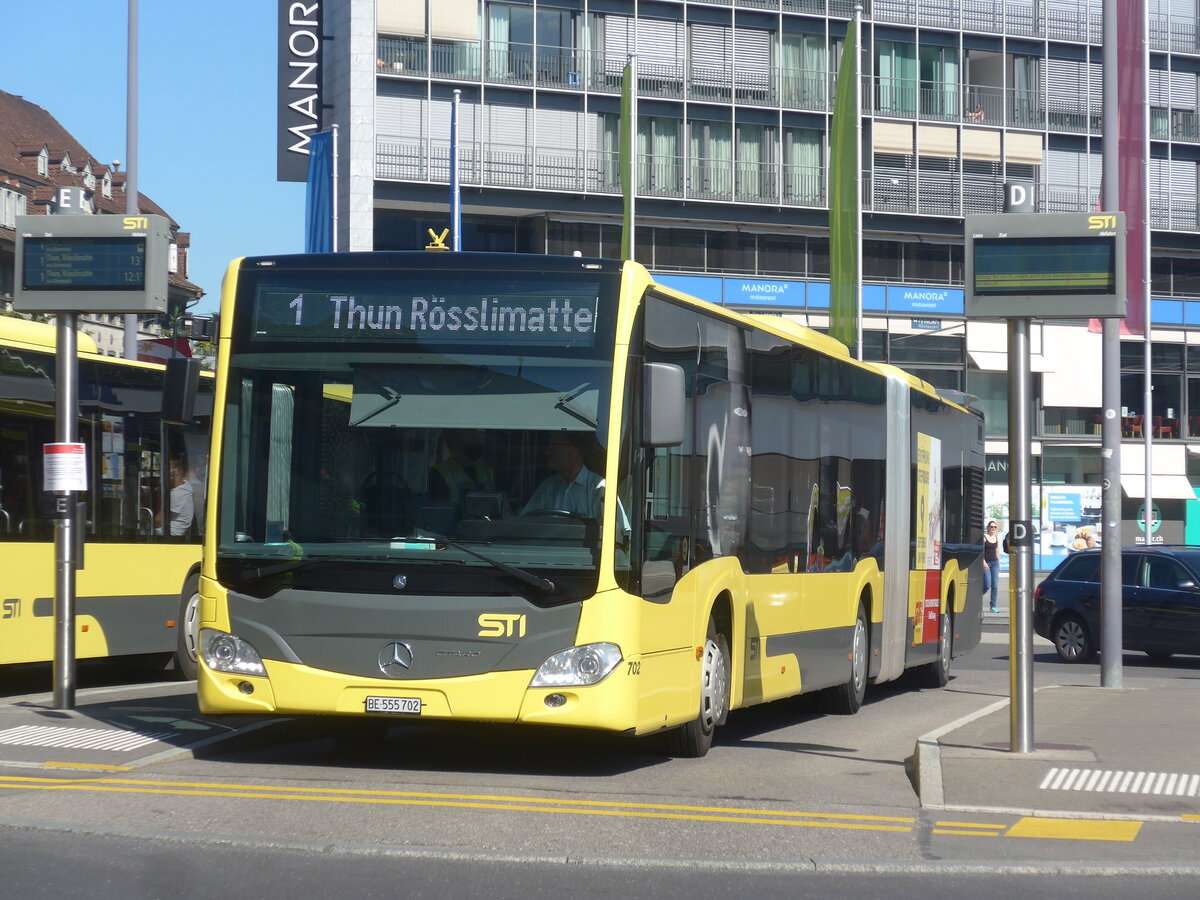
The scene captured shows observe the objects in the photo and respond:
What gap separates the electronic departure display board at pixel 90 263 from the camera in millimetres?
12031

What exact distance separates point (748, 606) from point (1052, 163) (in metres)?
42.9

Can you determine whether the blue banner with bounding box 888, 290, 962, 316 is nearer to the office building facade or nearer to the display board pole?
the office building facade

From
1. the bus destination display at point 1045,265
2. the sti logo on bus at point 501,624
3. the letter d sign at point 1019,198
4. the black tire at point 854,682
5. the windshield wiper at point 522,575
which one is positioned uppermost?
the letter d sign at point 1019,198

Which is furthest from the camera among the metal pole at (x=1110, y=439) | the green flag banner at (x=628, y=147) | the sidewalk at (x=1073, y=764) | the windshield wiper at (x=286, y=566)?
the green flag banner at (x=628, y=147)

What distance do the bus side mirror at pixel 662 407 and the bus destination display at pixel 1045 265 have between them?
2.30m

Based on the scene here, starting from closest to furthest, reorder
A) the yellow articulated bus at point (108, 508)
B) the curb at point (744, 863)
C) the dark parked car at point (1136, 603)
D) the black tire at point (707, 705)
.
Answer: the curb at point (744, 863)
the black tire at point (707, 705)
the yellow articulated bus at point (108, 508)
the dark parked car at point (1136, 603)

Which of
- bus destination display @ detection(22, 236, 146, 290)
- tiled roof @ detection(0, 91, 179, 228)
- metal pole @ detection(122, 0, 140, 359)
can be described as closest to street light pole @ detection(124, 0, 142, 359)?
metal pole @ detection(122, 0, 140, 359)

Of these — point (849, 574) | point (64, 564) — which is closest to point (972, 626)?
point (849, 574)

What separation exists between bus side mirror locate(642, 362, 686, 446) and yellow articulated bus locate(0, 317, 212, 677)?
17.6 feet

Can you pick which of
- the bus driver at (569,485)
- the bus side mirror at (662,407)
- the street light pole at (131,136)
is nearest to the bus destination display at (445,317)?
the bus side mirror at (662,407)

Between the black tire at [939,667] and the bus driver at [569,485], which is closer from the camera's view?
the bus driver at [569,485]

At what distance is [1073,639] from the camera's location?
24.3m

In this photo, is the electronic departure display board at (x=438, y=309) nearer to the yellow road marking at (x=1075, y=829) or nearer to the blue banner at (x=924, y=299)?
the yellow road marking at (x=1075, y=829)

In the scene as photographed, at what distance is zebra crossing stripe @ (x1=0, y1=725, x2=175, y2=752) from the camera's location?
10.2m
